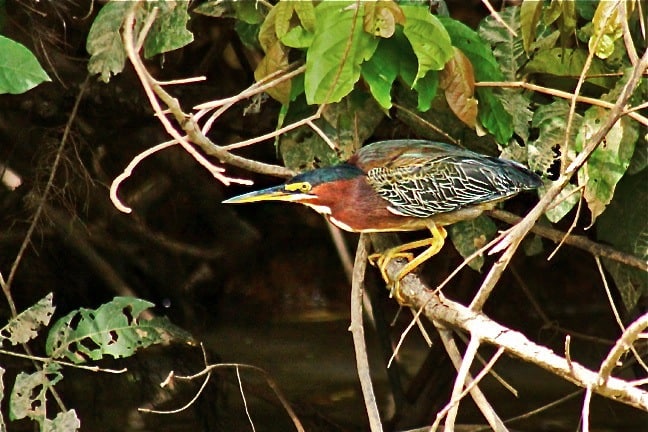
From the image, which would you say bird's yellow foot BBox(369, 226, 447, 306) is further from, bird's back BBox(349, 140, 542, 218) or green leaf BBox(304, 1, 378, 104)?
green leaf BBox(304, 1, 378, 104)

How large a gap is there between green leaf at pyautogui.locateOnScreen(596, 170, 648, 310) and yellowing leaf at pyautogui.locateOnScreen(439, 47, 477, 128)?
0.47 meters

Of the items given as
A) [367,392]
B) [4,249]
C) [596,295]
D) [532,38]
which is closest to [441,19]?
[532,38]

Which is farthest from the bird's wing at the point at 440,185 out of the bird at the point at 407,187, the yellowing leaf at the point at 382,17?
the yellowing leaf at the point at 382,17

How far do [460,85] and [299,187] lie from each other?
1.36 ft

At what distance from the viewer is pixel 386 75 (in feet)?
7.59

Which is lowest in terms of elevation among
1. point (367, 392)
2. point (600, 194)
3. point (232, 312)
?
point (232, 312)

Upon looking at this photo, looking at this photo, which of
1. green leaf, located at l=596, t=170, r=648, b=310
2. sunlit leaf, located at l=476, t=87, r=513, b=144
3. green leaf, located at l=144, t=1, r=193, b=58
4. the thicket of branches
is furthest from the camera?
green leaf, located at l=596, t=170, r=648, b=310

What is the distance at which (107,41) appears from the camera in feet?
7.55

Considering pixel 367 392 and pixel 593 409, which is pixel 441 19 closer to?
pixel 367 392

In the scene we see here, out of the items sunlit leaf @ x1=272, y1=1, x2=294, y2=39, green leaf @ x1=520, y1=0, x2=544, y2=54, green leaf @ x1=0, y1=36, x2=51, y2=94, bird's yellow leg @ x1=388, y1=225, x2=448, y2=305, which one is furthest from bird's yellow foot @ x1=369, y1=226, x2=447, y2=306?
green leaf @ x1=0, y1=36, x2=51, y2=94

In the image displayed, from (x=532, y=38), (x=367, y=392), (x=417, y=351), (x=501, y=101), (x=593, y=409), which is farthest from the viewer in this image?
(x=417, y=351)

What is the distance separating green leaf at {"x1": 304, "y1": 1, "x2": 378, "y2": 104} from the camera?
2.19 meters

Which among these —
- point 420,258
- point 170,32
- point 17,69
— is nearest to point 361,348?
point 420,258

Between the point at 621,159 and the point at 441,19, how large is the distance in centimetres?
50
